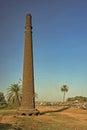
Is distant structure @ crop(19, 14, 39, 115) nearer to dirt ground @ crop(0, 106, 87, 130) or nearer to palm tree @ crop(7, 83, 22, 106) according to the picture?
dirt ground @ crop(0, 106, 87, 130)

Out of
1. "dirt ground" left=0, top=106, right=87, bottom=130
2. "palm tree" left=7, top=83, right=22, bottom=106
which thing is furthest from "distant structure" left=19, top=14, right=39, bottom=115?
"palm tree" left=7, top=83, right=22, bottom=106

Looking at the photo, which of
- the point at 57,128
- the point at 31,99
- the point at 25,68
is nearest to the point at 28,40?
the point at 25,68

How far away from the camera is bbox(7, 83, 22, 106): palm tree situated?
56.4 metres

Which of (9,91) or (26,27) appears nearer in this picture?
(26,27)

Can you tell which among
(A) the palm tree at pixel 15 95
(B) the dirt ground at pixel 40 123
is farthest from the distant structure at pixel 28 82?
(A) the palm tree at pixel 15 95

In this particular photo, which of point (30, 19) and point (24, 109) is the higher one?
point (30, 19)

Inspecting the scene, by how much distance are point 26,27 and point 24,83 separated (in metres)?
7.33

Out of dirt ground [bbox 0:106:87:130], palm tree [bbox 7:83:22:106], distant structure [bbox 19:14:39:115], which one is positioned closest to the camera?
dirt ground [bbox 0:106:87:130]

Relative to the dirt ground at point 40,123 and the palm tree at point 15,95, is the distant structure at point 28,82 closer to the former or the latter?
the dirt ground at point 40,123

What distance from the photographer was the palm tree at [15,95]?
5637 cm

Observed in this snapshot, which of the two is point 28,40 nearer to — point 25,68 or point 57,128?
point 25,68

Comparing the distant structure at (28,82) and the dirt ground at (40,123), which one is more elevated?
the distant structure at (28,82)

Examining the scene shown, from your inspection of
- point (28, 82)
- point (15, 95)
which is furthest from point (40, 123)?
point (15, 95)

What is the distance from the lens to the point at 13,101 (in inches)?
2248
